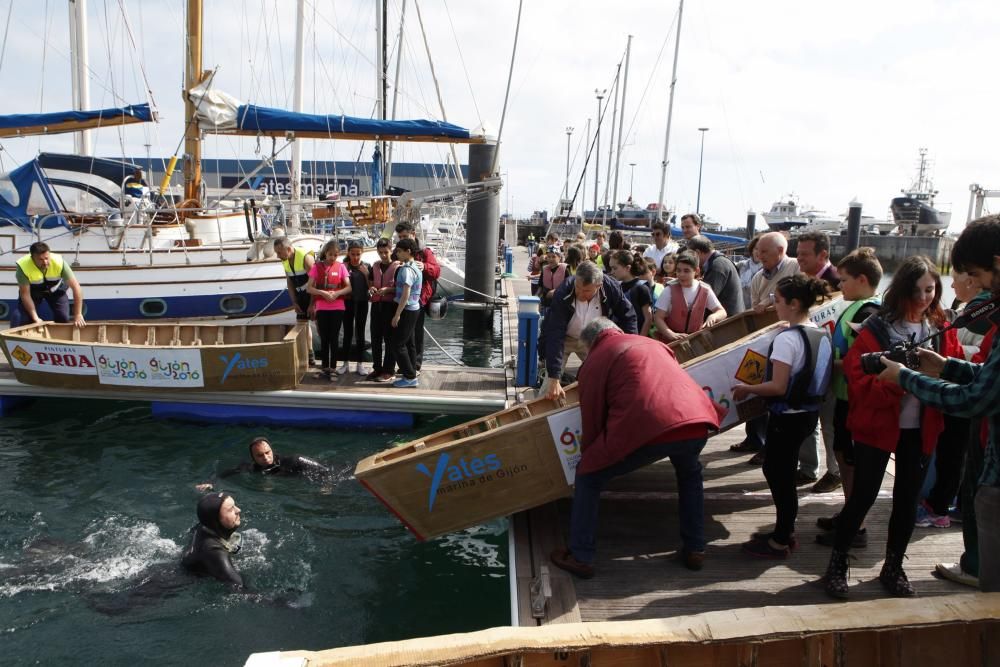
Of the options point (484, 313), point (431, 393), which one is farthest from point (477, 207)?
point (431, 393)

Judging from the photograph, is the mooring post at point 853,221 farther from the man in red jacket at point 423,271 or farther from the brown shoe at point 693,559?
the brown shoe at point 693,559

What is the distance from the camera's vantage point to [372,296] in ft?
27.3

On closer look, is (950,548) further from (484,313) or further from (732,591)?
(484,313)

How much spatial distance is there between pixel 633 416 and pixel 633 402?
0.08 meters

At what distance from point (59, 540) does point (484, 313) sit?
1191 centimetres

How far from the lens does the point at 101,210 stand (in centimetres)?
1275

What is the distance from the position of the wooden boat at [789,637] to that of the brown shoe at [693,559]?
1267 millimetres

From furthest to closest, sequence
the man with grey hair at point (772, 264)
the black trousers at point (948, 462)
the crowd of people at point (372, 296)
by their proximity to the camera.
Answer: the crowd of people at point (372, 296), the man with grey hair at point (772, 264), the black trousers at point (948, 462)

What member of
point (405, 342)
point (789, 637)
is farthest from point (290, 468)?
point (789, 637)

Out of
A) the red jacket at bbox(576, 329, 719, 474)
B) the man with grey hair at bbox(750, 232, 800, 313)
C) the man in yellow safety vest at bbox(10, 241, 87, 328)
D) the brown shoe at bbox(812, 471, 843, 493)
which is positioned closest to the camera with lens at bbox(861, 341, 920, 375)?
the red jacket at bbox(576, 329, 719, 474)

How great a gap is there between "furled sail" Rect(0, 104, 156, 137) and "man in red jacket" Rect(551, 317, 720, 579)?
12.7 meters

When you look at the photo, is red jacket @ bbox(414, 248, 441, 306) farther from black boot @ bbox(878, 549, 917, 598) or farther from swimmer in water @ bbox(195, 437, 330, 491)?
black boot @ bbox(878, 549, 917, 598)

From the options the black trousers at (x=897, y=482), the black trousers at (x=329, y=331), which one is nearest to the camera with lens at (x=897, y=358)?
the black trousers at (x=897, y=482)

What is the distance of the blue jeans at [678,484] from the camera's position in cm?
382
